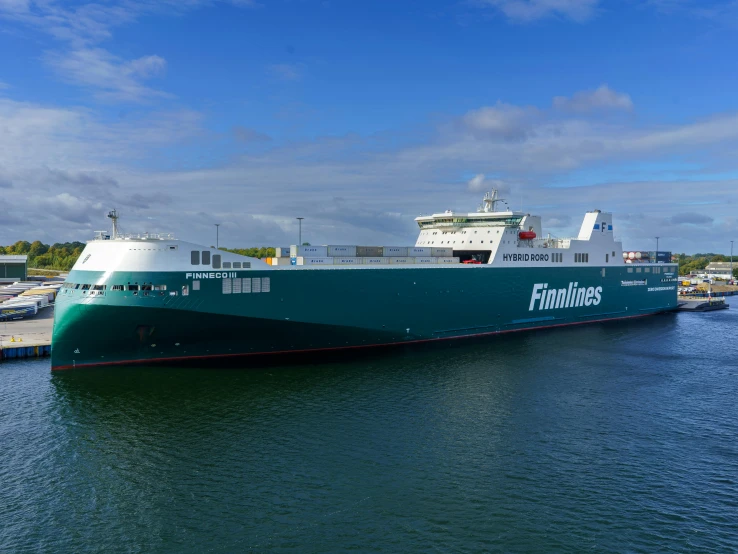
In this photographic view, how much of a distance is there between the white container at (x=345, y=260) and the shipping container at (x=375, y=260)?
790 millimetres

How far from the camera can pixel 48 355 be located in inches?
1528

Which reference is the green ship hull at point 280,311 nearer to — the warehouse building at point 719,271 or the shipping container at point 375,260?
the shipping container at point 375,260

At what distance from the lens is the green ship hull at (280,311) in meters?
32.3

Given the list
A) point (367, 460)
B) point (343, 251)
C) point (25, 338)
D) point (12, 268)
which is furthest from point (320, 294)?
point (12, 268)

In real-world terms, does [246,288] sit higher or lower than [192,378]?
higher

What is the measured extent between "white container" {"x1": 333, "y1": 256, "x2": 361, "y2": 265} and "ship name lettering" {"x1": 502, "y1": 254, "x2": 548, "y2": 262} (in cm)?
1521

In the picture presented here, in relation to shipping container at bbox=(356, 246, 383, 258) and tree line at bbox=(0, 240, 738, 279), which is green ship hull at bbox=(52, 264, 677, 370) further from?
tree line at bbox=(0, 240, 738, 279)

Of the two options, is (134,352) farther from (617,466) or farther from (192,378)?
(617,466)

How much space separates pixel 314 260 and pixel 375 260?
5.94m

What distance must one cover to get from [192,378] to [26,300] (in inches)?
1665

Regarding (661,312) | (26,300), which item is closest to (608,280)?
(661,312)

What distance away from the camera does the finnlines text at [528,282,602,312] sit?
167ft

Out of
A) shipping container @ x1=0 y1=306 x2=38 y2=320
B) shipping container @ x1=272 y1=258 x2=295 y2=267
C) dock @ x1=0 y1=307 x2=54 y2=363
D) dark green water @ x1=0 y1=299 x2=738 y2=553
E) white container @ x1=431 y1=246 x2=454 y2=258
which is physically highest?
white container @ x1=431 y1=246 x2=454 y2=258

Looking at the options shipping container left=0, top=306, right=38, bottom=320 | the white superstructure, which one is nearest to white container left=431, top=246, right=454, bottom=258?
the white superstructure
